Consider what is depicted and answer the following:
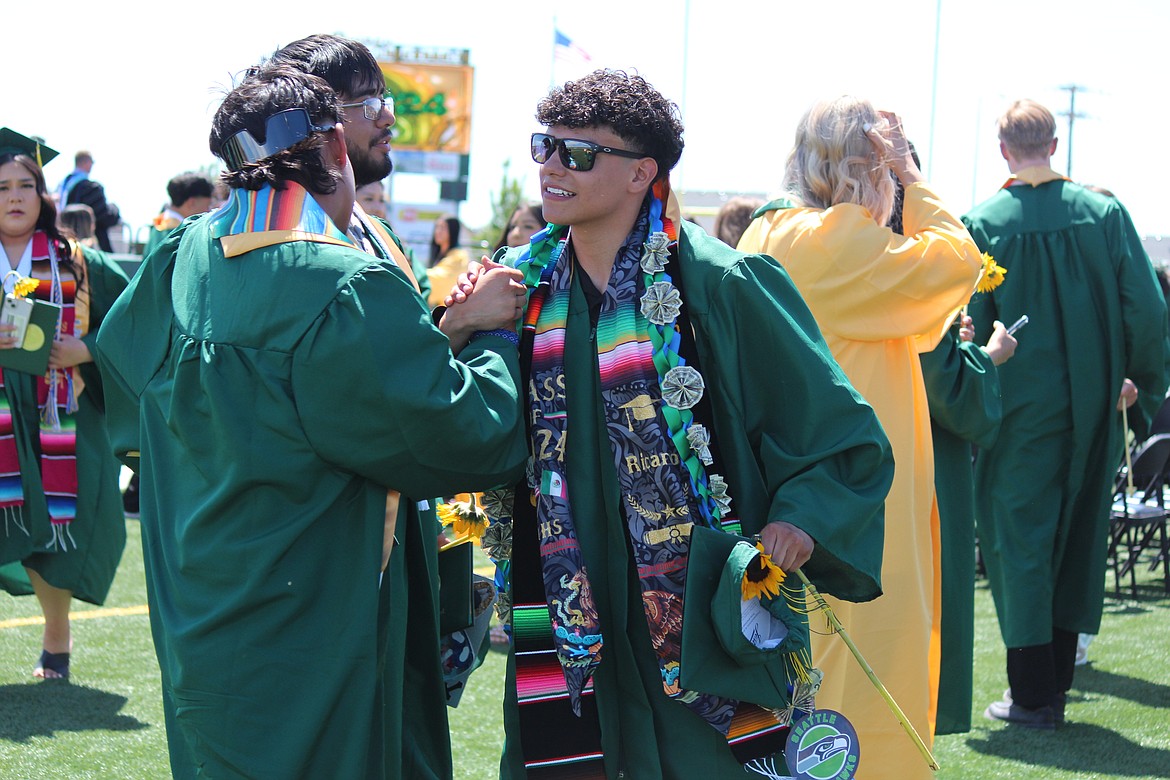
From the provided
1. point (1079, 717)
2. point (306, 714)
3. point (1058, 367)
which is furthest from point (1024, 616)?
point (306, 714)

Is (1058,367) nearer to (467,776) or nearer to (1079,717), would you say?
(1079,717)

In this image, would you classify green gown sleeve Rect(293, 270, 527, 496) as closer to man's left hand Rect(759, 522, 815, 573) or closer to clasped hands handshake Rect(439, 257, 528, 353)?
clasped hands handshake Rect(439, 257, 528, 353)

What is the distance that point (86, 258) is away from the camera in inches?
238

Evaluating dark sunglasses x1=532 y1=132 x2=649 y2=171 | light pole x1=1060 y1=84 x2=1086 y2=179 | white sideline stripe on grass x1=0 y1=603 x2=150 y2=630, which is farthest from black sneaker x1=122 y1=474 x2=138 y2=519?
light pole x1=1060 y1=84 x2=1086 y2=179

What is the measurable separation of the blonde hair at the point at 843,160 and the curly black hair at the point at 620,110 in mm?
1120

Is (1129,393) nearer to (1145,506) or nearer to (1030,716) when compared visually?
(1030,716)

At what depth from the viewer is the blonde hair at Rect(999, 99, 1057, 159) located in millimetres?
5754

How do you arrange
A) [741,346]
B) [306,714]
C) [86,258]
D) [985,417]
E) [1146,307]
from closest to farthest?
[306,714]
[741,346]
[985,417]
[1146,307]
[86,258]

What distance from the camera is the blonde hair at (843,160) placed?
4.03m

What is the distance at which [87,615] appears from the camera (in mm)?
7383

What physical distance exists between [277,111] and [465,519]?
109 cm

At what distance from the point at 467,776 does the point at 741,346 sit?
98.9 inches

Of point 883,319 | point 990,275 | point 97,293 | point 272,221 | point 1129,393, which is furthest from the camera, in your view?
point 1129,393

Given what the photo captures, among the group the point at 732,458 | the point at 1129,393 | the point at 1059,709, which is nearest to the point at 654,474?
the point at 732,458
